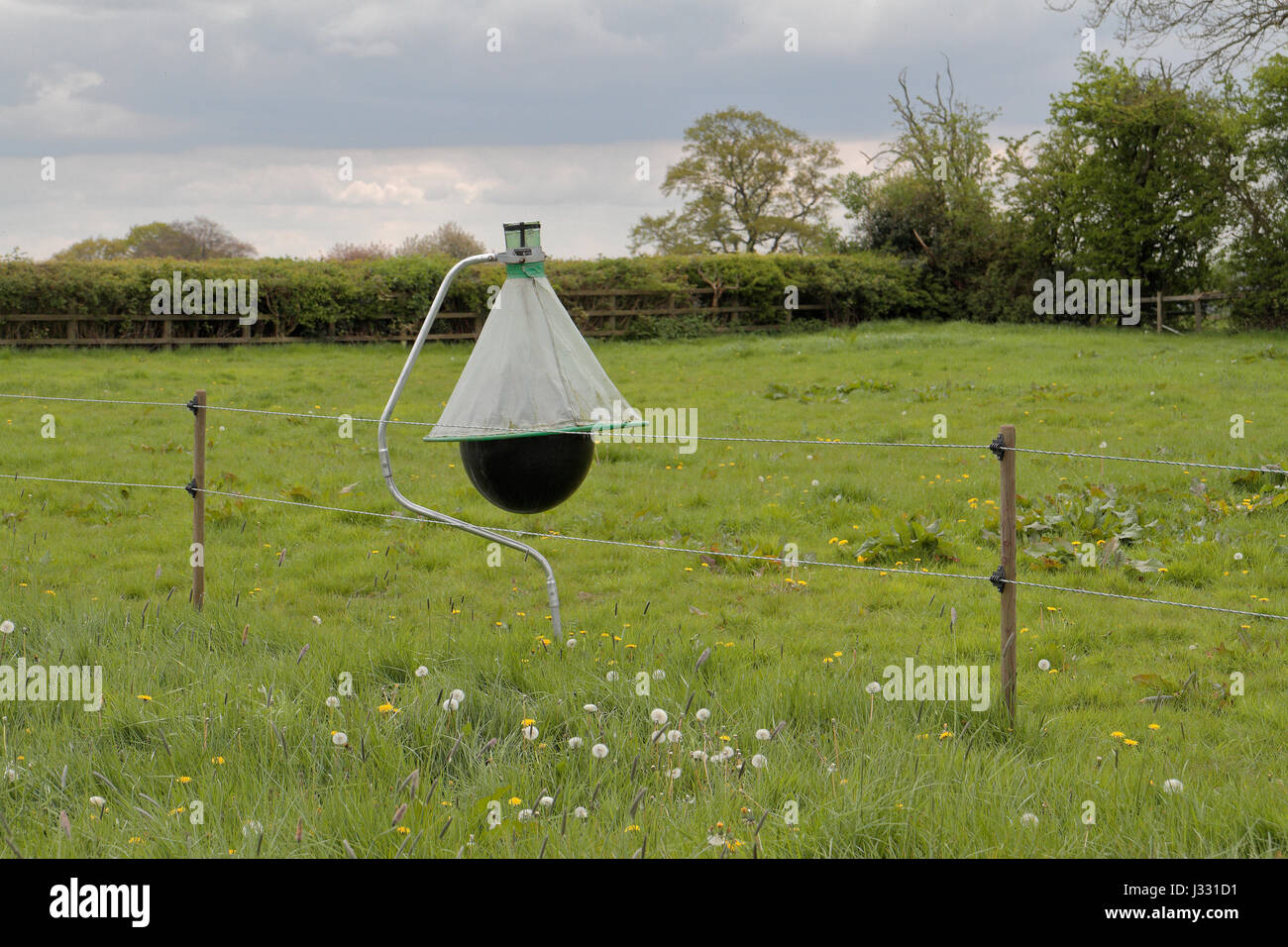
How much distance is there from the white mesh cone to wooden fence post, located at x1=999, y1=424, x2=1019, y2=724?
1638 mm

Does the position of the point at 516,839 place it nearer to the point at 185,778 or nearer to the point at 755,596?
the point at 185,778

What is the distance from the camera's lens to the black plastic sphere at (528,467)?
15.2 ft

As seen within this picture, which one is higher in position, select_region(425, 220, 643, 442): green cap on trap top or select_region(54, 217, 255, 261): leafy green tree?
select_region(54, 217, 255, 261): leafy green tree

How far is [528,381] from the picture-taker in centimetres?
462

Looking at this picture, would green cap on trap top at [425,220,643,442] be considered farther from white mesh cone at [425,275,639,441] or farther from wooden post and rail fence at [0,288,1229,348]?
wooden post and rail fence at [0,288,1229,348]

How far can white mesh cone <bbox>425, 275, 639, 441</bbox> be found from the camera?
180 inches

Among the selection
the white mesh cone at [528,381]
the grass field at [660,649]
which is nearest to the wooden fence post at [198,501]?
the grass field at [660,649]

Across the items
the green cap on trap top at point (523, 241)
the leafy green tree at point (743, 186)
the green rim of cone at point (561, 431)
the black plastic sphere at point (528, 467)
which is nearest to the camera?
the green rim of cone at point (561, 431)

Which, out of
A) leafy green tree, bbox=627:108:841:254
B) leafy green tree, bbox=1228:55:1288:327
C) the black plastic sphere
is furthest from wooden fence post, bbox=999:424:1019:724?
leafy green tree, bbox=627:108:841:254

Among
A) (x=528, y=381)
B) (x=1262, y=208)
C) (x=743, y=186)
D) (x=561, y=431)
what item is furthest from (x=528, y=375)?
(x=743, y=186)

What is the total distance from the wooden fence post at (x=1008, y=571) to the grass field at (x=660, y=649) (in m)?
0.24

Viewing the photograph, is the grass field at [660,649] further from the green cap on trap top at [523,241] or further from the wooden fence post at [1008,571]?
the green cap on trap top at [523,241]

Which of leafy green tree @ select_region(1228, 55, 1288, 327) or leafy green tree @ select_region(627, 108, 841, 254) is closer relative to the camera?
leafy green tree @ select_region(1228, 55, 1288, 327)
